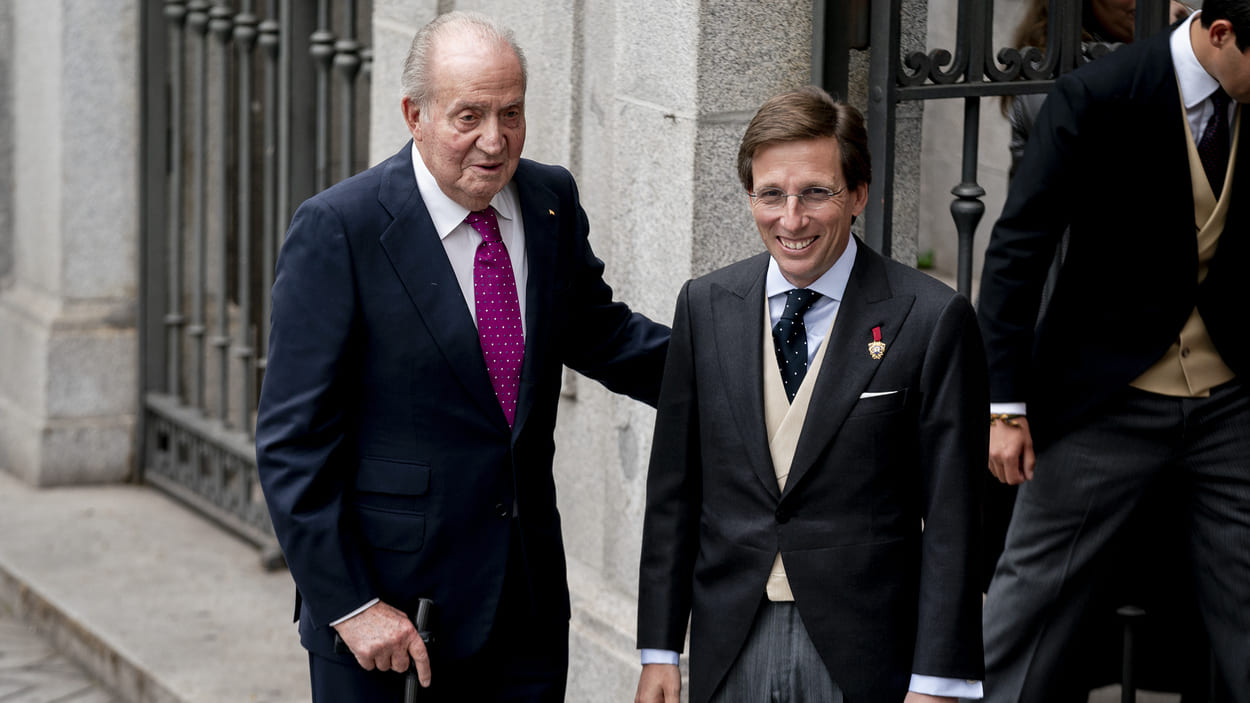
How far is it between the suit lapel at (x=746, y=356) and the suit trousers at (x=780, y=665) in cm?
22

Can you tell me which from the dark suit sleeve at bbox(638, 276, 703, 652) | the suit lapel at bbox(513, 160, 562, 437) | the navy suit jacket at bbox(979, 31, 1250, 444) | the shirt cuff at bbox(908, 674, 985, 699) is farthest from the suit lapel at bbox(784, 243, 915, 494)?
the navy suit jacket at bbox(979, 31, 1250, 444)

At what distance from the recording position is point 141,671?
5.61 meters

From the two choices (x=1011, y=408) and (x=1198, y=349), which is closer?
(x=1198, y=349)

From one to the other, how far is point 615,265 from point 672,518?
64.4 inches

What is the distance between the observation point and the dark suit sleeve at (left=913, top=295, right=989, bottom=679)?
2.88 metres

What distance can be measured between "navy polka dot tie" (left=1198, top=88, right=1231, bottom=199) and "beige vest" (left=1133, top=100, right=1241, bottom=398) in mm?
21

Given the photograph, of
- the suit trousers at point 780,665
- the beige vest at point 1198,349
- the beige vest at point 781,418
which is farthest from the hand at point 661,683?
the beige vest at point 1198,349

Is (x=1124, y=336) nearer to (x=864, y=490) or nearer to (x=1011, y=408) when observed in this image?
(x=1011, y=408)

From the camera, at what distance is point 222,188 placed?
7.16 metres

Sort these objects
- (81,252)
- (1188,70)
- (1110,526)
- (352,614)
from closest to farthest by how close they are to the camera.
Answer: (352,614), (1188,70), (1110,526), (81,252)

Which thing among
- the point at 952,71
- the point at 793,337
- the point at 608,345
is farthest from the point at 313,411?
the point at 952,71

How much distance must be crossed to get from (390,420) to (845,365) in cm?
87

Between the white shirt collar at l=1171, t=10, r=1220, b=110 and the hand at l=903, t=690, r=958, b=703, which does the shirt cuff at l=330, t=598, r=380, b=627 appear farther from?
the white shirt collar at l=1171, t=10, r=1220, b=110

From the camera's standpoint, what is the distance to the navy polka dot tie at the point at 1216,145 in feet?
11.8
